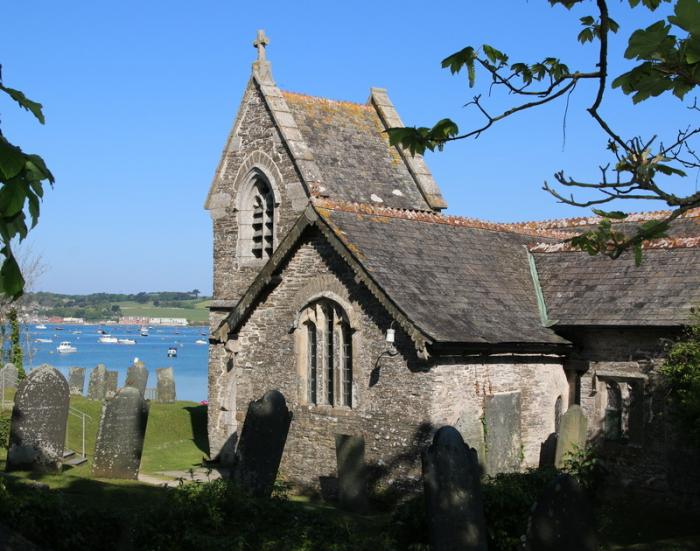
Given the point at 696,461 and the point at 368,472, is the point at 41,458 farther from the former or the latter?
the point at 696,461

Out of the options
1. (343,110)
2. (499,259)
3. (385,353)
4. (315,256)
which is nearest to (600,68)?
(385,353)

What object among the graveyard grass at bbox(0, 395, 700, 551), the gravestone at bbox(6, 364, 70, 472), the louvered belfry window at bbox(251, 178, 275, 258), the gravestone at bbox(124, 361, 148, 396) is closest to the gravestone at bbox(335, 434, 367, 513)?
the graveyard grass at bbox(0, 395, 700, 551)

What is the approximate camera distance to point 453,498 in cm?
1171

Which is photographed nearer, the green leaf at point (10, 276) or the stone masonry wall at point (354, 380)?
the green leaf at point (10, 276)

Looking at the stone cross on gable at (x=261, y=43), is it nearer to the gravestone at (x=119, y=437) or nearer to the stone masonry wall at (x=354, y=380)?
the stone masonry wall at (x=354, y=380)

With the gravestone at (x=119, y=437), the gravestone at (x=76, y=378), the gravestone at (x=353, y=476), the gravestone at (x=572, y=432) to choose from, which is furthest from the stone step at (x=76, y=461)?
the gravestone at (x=76, y=378)

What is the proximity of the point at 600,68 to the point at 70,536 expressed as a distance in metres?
9.35

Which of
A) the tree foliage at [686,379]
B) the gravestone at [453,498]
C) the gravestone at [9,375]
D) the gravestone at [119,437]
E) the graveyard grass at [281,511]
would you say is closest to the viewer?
the gravestone at [453,498]

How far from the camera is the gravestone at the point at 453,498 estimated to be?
11.6 m

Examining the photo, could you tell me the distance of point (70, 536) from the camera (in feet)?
40.8

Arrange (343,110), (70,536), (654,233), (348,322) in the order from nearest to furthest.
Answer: (654,233), (70,536), (348,322), (343,110)

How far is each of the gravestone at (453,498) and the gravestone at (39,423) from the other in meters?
9.99

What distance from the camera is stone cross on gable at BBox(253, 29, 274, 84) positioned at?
26.3m

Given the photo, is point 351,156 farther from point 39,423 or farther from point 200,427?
point 39,423
